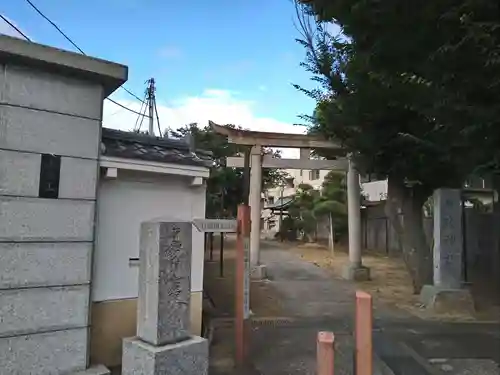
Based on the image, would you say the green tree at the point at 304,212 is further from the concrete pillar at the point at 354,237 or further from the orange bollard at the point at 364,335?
the orange bollard at the point at 364,335

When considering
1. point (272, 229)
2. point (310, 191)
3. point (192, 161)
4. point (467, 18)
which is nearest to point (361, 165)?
point (192, 161)

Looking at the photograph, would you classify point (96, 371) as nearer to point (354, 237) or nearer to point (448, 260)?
point (448, 260)

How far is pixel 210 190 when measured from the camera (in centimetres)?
2342

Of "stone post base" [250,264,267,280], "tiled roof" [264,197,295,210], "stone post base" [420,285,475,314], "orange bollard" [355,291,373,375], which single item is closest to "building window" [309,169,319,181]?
"tiled roof" [264,197,295,210]

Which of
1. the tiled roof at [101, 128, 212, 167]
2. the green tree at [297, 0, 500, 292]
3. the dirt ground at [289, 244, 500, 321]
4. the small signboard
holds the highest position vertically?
the green tree at [297, 0, 500, 292]

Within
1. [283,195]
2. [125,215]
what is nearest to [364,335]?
[125,215]

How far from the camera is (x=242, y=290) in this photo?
19.1 ft

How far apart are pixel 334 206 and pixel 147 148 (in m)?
18.7

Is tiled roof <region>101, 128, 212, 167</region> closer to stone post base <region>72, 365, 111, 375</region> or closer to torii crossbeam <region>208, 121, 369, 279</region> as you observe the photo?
stone post base <region>72, 365, 111, 375</region>

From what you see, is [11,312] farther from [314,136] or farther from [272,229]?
[272,229]

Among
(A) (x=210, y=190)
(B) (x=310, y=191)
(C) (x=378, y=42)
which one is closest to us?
(C) (x=378, y=42)

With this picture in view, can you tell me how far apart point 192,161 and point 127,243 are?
55.9 inches

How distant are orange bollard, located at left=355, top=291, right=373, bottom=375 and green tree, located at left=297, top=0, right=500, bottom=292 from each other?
2605 millimetres

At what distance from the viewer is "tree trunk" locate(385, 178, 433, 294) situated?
10.9 metres
